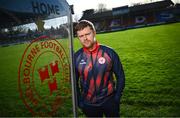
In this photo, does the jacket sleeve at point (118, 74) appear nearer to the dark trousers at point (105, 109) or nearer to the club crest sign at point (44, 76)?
the dark trousers at point (105, 109)

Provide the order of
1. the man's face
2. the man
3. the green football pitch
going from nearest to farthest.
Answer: the green football pitch → the man's face → the man

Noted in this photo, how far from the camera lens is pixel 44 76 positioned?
175 centimetres

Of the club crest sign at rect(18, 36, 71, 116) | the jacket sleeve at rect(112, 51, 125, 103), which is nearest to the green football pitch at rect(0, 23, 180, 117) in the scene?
the club crest sign at rect(18, 36, 71, 116)

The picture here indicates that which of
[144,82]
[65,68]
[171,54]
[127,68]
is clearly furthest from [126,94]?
[171,54]

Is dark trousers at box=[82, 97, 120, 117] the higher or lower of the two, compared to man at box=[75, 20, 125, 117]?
lower

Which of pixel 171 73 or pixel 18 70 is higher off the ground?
pixel 18 70

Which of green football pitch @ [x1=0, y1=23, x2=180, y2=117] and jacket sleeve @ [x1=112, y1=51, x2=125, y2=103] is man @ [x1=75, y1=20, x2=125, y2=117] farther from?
green football pitch @ [x1=0, y1=23, x2=180, y2=117]

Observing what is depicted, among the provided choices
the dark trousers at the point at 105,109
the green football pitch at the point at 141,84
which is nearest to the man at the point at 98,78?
the dark trousers at the point at 105,109

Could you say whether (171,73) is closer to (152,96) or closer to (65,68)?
(152,96)

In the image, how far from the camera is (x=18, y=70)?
1.56 metres

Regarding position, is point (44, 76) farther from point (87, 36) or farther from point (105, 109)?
point (105, 109)

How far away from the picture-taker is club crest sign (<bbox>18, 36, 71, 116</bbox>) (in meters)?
1.61

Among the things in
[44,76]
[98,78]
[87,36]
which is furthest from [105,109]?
[44,76]

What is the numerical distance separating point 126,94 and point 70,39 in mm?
3322
